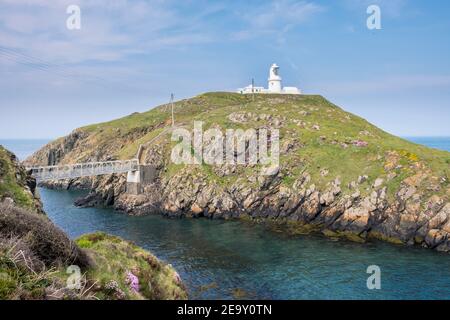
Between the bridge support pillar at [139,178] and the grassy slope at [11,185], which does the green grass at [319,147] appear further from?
the grassy slope at [11,185]

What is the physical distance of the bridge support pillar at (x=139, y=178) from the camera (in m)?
99.4

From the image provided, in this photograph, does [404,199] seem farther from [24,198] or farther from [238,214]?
[24,198]

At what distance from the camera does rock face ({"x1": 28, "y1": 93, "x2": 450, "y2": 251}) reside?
225 ft

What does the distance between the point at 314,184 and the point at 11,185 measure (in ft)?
195

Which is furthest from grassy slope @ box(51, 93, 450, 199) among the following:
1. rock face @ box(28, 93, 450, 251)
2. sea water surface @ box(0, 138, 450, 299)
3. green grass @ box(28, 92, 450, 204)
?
sea water surface @ box(0, 138, 450, 299)

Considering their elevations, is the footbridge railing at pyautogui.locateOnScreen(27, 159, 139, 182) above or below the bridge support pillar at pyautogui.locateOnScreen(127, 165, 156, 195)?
above

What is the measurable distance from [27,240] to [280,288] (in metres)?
34.6

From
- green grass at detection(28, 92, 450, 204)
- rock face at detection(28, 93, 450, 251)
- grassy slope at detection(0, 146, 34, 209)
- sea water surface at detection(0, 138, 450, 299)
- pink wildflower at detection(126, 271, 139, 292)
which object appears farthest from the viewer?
green grass at detection(28, 92, 450, 204)

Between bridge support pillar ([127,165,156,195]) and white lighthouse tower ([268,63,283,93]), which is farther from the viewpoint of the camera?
white lighthouse tower ([268,63,283,93])

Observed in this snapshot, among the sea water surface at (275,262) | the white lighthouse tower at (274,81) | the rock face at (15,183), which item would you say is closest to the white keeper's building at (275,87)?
the white lighthouse tower at (274,81)

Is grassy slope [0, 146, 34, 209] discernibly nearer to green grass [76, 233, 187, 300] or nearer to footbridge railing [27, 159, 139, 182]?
green grass [76, 233, 187, 300]

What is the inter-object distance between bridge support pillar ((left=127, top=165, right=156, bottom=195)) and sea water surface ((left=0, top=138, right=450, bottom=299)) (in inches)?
717

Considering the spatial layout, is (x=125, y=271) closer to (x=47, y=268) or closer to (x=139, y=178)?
(x=47, y=268)

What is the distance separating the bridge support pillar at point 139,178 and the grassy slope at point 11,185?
55861 millimetres
